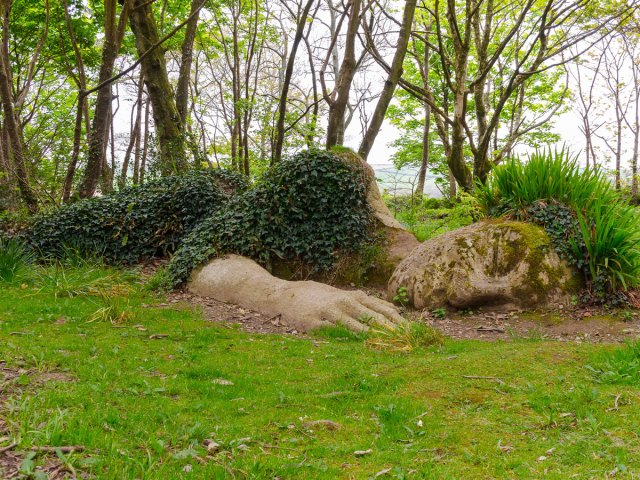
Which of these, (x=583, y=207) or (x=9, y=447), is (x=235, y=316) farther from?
(x=583, y=207)

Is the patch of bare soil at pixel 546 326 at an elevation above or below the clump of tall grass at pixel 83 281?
below

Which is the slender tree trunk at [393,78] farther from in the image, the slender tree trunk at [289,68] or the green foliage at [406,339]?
the green foliage at [406,339]

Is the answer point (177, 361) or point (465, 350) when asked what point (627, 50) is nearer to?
point (465, 350)

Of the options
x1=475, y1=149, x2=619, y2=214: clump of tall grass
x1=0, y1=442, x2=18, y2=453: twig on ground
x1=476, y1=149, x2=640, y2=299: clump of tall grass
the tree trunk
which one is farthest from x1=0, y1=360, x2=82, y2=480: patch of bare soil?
the tree trunk

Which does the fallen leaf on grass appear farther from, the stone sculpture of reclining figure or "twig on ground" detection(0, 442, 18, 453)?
the stone sculpture of reclining figure

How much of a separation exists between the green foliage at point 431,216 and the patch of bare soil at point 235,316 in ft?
12.6

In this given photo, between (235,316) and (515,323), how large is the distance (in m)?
3.88

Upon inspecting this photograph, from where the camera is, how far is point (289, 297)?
7598 mm

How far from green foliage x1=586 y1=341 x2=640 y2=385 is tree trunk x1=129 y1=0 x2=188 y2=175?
9975 millimetres

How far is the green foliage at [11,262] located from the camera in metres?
8.40

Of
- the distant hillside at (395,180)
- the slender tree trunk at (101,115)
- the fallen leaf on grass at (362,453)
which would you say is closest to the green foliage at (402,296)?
the distant hillside at (395,180)

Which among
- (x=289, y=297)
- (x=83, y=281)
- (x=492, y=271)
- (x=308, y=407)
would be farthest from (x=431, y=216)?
(x=308, y=407)

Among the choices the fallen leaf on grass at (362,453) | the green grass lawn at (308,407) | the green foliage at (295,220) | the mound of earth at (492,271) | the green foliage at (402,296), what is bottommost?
the fallen leaf on grass at (362,453)

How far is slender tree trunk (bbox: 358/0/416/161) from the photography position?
10.5 meters
